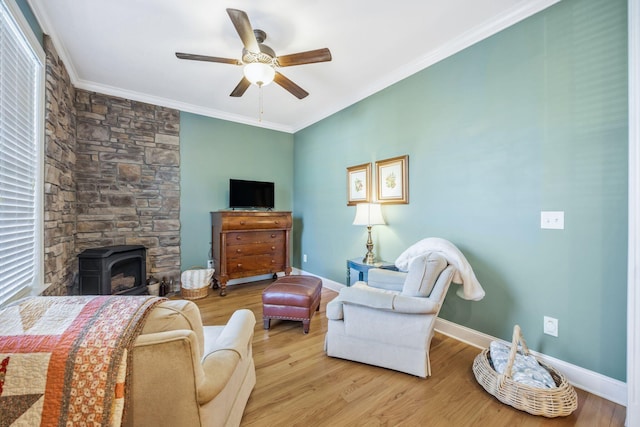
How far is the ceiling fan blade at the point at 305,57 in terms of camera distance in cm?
201

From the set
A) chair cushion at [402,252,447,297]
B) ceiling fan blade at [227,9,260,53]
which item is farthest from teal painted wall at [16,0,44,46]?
chair cushion at [402,252,447,297]

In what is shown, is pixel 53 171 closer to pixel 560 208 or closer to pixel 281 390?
pixel 281 390

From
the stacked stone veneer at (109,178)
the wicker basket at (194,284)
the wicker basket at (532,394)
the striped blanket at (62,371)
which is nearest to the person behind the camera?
the striped blanket at (62,371)

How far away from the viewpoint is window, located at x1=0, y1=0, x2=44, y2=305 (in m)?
1.56

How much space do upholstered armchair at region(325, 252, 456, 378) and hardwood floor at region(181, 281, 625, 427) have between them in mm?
100

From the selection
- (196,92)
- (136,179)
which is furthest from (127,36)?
(136,179)

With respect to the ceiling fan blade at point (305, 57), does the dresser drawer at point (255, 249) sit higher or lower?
lower

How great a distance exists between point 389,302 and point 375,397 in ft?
1.94

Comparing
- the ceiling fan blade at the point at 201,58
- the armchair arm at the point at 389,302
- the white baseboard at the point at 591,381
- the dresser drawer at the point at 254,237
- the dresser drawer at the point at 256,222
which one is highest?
the ceiling fan blade at the point at 201,58

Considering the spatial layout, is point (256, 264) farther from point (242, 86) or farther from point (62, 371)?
point (62, 371)

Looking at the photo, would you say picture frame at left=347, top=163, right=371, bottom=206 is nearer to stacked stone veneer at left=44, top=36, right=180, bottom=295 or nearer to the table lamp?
the table lamp

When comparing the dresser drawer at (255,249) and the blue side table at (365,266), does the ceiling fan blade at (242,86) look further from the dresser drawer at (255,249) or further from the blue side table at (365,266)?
the blue side table at (365,266)

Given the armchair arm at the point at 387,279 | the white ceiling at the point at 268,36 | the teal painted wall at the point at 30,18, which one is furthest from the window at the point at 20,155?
the armchair arm at the point at 387,279

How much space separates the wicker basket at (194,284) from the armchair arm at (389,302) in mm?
2283
